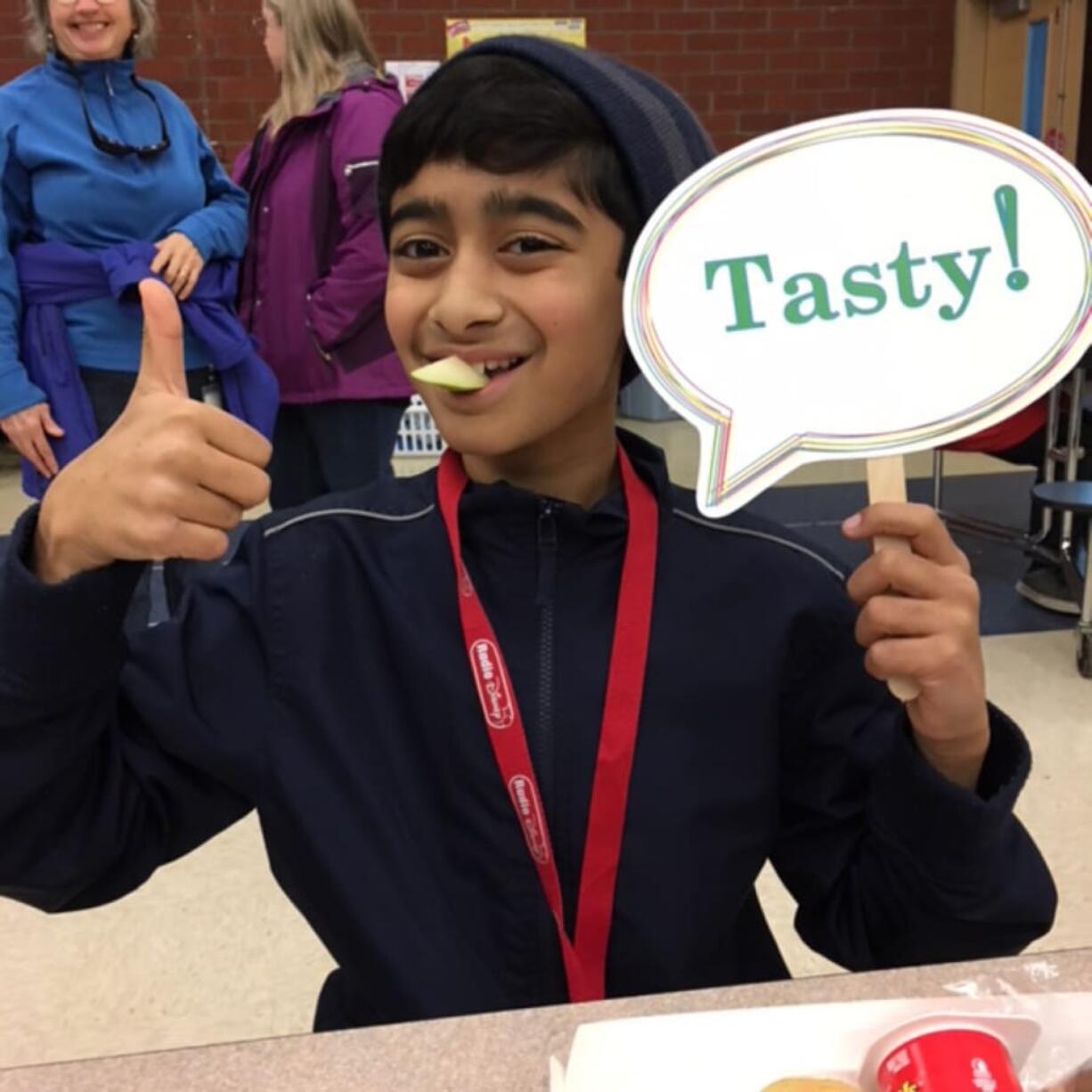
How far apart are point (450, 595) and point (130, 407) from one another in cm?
28

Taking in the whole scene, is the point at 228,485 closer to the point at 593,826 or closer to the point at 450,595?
the point at 450,595

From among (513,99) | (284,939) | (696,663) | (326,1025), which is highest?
(513,99)

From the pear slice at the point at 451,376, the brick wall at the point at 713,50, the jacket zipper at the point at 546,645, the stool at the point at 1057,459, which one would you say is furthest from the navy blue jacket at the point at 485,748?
the brick wall at the point at 713,50

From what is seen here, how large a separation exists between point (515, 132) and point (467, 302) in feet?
0.46

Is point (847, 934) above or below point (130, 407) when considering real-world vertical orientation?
below

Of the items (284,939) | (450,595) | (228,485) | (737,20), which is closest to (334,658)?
(450,595)

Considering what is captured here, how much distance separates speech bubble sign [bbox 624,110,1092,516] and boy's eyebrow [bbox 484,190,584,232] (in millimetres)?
175

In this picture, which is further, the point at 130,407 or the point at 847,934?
the point at 847,934

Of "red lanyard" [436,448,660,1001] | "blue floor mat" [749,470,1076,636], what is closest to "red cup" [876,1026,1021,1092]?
"red lanyard" [436,448,660,1001]

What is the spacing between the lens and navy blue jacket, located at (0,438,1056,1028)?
869 millimetres

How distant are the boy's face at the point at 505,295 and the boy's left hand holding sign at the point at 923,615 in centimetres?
25

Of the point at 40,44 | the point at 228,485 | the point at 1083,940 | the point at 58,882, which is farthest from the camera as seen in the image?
the point at 40,44

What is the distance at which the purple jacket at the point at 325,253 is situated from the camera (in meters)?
2.32

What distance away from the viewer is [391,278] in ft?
2.89
